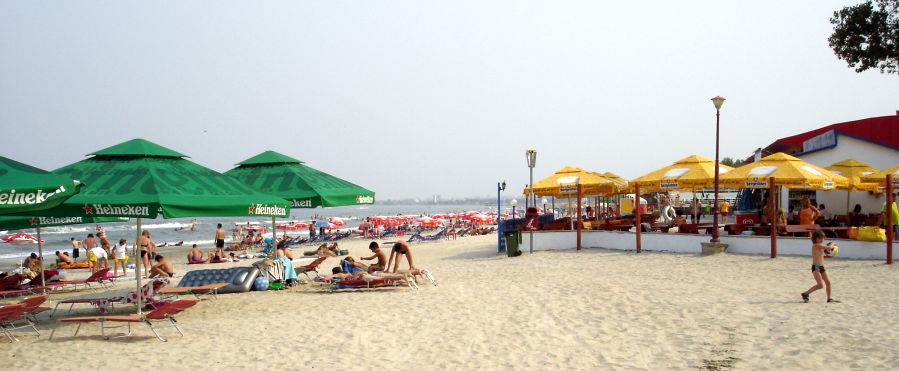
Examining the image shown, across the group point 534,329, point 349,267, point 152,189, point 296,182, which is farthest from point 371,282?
point 152,189

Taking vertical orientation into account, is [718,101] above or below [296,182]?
above

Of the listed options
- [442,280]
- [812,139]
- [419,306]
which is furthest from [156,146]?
[812,139]

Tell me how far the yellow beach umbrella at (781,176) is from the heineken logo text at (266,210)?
10.8 metres

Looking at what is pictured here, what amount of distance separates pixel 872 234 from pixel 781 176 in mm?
2083

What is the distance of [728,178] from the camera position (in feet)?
51.1

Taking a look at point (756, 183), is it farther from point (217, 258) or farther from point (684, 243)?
point (217, 258)

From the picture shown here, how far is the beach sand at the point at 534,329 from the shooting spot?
6613mm

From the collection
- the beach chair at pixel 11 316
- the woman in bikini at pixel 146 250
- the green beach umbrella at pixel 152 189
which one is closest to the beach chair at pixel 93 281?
the woman in bikini at pixel 146 250

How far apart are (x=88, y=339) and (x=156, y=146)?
2.67m

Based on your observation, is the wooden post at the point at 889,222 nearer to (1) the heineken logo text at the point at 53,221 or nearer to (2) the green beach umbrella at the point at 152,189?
(2) the green beach umbrella at the point at 152,189


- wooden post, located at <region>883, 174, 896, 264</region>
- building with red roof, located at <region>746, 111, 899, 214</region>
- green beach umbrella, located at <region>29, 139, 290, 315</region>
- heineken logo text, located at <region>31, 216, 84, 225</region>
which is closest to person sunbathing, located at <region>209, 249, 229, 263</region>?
heineken logo text, located at <region>31, 216, 84, 225</region>

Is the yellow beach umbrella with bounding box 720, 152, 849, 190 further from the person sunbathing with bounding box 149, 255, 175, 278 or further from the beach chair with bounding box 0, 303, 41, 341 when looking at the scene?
the beach chair with bounding box 0, 303, 41, 341

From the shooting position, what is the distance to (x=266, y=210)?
8.84m

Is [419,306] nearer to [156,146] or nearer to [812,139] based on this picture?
[156,146]
